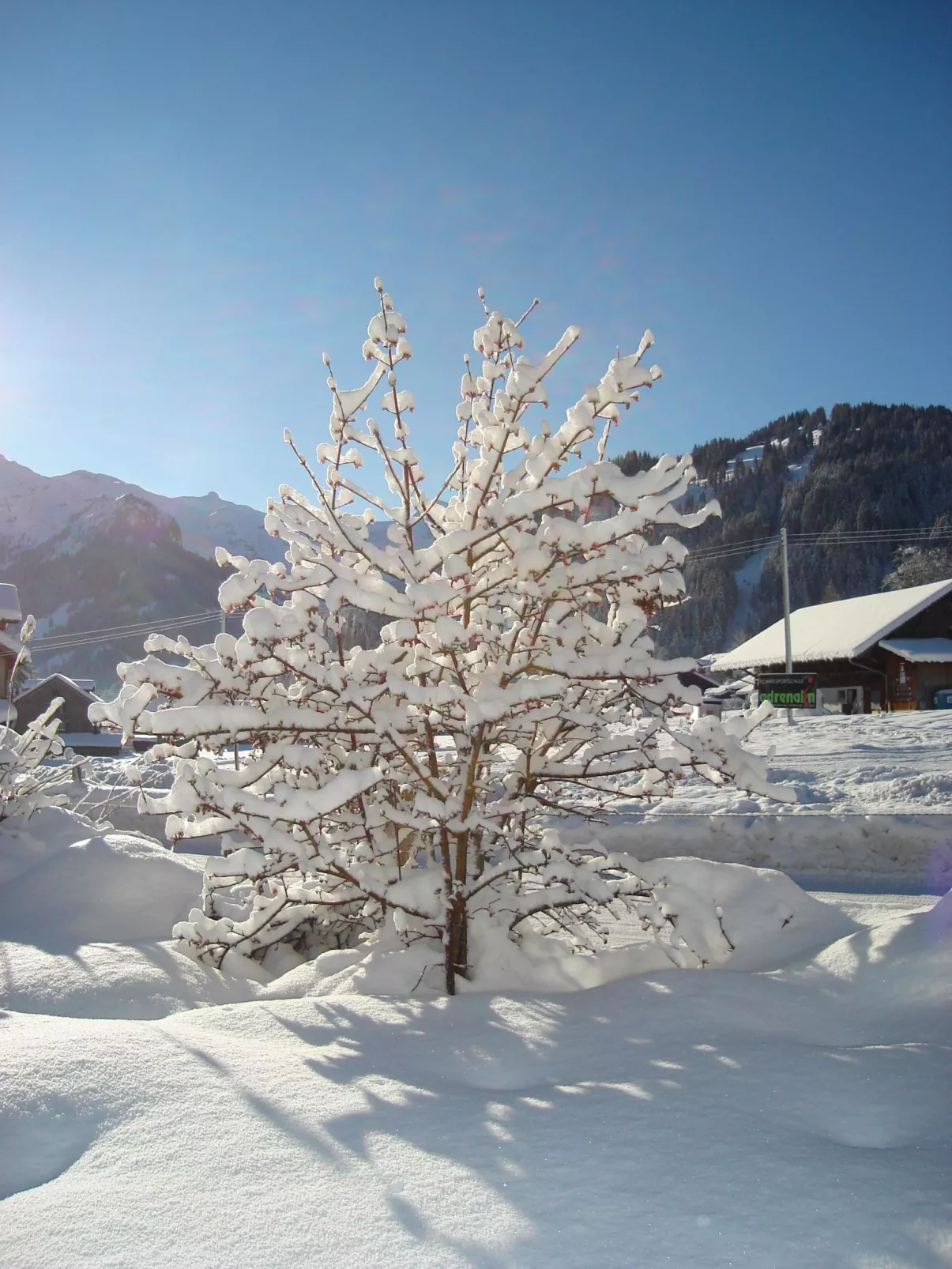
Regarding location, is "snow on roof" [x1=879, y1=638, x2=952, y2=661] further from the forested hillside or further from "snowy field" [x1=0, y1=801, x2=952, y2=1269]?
the forested hillside

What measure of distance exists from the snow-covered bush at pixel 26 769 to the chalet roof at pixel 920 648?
90.6 feet

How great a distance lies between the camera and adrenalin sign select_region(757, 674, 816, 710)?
18.2m

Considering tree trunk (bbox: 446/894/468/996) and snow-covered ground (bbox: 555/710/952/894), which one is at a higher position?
tree trunk (bbox: 446/894/468/996)

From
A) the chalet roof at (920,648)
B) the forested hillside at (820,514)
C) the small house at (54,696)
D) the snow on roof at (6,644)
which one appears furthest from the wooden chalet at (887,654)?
the forested hillside at (820,514)

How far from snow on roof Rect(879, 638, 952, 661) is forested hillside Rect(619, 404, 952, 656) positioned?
172 ft

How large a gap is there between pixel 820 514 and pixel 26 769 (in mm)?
114385

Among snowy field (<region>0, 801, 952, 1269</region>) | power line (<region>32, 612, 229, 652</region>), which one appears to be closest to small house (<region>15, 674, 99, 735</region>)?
power line (<region>32, 612, 229, 652</region>)

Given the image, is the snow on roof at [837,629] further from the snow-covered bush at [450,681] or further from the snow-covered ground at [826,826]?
the snow-covered bush at [450,681]

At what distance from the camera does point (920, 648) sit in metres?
28.4

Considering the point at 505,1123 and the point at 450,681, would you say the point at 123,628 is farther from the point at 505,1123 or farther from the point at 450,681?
the point at 505,1123

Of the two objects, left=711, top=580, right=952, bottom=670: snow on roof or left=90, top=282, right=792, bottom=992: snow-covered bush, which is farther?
left=711, top=580, right=952, bottom=670: snow on roof

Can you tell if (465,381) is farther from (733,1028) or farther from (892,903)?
(892,903)

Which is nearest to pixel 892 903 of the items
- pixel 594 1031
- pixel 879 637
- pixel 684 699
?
pixel 684 699

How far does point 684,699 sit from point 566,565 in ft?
3.41
